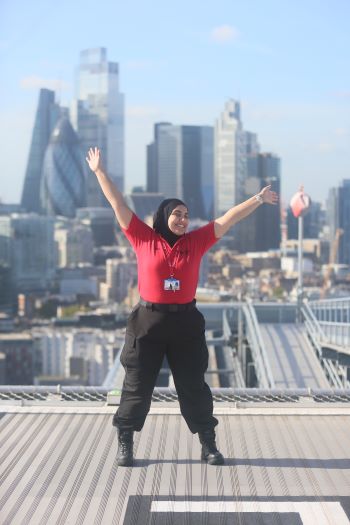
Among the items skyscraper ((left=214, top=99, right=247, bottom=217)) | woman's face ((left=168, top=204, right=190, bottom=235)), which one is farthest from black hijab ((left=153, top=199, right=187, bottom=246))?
skyscraper ((left=214, top=99, right=247, bottom=217))

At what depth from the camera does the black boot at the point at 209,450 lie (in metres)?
2.45

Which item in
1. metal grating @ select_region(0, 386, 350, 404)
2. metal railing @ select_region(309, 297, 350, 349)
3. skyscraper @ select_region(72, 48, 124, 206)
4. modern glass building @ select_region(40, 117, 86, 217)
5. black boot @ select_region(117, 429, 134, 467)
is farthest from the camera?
skyscraper @ select_region(72, 48, 124, 206)

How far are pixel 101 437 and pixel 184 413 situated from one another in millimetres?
297

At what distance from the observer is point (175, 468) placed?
2412 millimetres

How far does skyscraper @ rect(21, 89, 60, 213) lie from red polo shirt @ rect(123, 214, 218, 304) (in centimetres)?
7785

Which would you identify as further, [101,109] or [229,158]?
[101,109]

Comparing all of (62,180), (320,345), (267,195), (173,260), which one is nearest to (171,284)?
(173,260)

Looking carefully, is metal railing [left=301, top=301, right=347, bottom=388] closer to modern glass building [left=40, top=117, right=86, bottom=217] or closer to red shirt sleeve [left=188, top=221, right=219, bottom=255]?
red shirt sleeve [left=188, top=221, right=219, bottom=255]

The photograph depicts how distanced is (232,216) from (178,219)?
6.2 inches

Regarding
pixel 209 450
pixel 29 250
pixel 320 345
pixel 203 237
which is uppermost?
pixel 203 237

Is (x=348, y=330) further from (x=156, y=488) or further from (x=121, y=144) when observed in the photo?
(x=121, y=144)

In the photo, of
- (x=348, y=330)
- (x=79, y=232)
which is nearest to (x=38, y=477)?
(x=348, y=330)

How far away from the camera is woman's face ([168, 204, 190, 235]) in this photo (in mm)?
2473

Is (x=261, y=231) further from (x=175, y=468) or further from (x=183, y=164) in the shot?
(x=175, y=468)
